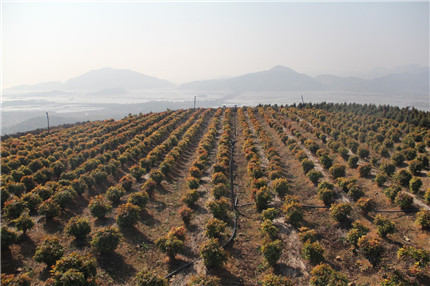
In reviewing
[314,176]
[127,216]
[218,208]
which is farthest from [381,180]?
[127,216]

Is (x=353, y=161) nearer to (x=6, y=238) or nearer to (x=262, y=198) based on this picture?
(x=262, y=198)

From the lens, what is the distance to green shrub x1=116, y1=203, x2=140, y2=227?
1470 centimetres

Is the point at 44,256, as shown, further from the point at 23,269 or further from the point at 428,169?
the point at 428,169

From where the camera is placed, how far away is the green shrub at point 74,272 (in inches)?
350

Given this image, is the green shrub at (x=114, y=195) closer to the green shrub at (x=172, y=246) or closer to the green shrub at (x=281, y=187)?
the green shrub at (x=172, y=246)

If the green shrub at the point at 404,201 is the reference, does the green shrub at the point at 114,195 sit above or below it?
A: below

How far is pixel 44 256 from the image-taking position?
10.8m

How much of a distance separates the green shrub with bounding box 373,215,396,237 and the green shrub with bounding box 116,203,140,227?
14340mm

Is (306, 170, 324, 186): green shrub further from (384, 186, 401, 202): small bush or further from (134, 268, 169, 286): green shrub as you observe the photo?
(134, 268, 169, 286): green shrub

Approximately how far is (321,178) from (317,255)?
12.1 meters

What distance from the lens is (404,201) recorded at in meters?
14.2

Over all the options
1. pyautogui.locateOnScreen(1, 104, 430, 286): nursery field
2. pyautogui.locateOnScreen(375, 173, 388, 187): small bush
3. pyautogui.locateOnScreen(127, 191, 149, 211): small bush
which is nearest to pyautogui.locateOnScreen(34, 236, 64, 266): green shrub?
pyautogui.locateOnScreen(1, 104, 430, 286): nursery field

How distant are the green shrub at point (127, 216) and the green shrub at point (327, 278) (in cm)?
1082

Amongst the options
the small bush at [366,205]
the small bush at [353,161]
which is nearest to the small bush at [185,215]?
the small bush at [366,205]
